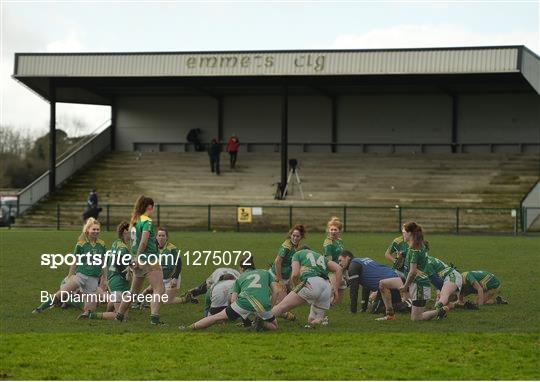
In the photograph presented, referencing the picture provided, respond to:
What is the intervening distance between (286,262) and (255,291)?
2.02m

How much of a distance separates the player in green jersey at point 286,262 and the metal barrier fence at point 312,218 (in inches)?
956

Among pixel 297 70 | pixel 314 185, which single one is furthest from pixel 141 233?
pixel 314 185

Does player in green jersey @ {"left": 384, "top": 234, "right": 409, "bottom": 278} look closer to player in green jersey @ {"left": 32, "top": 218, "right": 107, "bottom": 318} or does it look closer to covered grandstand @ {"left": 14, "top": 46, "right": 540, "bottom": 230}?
player in green jersey @ {"left": 32, "top": 218, "right": 107, "bottom": 318}

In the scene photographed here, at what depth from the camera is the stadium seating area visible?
41.5 m

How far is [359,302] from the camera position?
16.9 meters

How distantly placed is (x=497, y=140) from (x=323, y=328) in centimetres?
3759

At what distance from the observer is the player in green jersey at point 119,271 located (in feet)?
47.2

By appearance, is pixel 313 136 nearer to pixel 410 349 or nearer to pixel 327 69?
pixel 327 69

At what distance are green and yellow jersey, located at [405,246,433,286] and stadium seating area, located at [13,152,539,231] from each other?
24.4m

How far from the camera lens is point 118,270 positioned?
569 inches

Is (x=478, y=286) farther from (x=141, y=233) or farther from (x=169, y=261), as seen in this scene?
(x=141, y=233)

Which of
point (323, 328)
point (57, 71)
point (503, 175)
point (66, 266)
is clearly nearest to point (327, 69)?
point (503, 175)

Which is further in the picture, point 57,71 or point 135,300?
point 57,71

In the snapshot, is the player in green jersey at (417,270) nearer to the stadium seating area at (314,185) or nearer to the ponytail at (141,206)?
the ponytail at (141,206)
